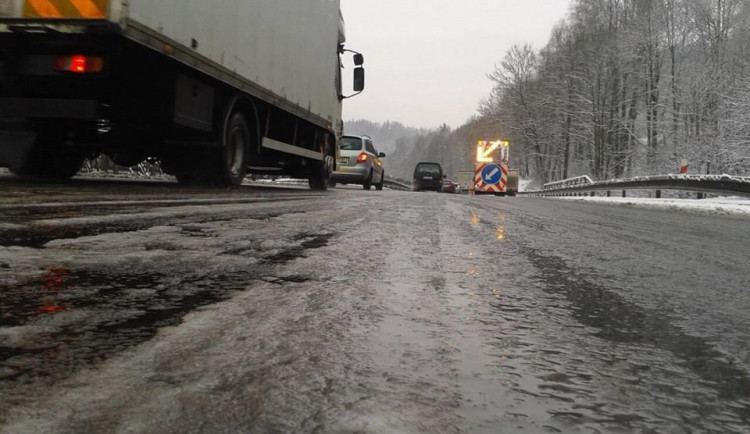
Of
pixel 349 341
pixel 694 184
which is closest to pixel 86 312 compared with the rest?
pixel 349 341

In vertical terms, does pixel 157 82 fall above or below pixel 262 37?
below

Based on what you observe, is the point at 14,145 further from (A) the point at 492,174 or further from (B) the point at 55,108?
(A) the point at 492,174

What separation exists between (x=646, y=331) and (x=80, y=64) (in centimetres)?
562

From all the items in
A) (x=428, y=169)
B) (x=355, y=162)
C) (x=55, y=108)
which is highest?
(x=428, y=169)

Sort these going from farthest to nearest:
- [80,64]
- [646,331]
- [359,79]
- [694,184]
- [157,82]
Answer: [694,184] → [359,79] → [157,82] → [80,64] → [646,331]

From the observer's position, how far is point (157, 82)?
5.90 meters

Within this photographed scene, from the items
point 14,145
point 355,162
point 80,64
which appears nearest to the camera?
point 80,64

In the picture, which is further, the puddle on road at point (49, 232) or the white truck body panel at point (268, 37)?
the white truck body panel at point (268, 37)

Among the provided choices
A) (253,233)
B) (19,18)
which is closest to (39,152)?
(19,18)

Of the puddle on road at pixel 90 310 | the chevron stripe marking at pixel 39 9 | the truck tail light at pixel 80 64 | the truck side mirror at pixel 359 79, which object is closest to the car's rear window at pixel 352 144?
the truck side mirror at pixel 359 79

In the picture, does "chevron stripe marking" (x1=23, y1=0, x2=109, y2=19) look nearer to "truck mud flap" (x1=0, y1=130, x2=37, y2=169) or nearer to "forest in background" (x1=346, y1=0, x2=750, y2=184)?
"truck mud flap" (x1=0, y1=130, x2=37, y2=169)

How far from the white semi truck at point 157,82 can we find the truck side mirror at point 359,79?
2.40 metres

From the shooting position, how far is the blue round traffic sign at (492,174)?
23797mm

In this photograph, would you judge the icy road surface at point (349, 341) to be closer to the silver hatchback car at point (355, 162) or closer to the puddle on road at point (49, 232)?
the puddle on road at point (49, 232)
